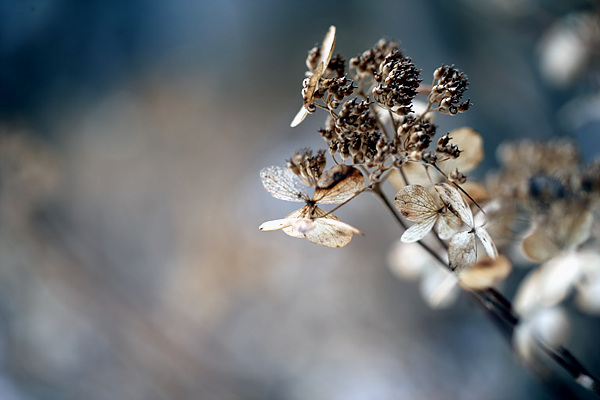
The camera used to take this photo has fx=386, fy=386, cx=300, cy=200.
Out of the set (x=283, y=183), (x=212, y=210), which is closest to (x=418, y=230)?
(x=283, y=183)

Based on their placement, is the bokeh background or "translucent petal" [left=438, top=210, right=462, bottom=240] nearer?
"translucent petal" [left=438, top=210, right=462, bottom=240]

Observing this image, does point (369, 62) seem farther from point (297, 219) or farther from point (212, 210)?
point (212, 210)

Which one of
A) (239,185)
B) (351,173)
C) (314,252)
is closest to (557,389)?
(351,173)

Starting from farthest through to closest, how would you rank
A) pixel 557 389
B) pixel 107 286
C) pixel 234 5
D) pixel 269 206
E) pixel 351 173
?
pixel 234 5 → pixel 269 206 → pixel 107 286 → pixel 557 389 → pixel 351 173

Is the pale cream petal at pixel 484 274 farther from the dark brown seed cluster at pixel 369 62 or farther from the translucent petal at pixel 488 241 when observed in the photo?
the dark brown seed cluster at pixel 369 62

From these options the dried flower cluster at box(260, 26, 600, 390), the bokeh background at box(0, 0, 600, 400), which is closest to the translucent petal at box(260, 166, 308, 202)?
the dried flower cluster at box(260, 26, 600, 390)

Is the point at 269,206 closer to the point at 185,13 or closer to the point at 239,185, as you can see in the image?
the point at 239,185

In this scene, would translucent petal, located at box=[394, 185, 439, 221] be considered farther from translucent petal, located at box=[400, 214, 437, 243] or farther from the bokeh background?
the bokeh background
